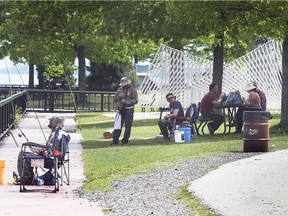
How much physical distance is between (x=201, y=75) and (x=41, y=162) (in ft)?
91.9

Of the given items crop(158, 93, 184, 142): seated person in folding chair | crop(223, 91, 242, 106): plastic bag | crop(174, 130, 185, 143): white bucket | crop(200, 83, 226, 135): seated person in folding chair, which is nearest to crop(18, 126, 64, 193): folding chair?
crop(174, 130, 185, 143): white bucket

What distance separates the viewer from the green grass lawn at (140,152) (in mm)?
17062

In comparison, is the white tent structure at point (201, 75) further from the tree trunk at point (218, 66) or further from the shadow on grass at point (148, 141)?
the shadow on grass at point (148, 141)

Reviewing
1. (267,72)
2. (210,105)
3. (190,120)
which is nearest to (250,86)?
(190,120)

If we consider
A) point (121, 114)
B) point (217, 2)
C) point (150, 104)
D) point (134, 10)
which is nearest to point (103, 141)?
point (121, 114)

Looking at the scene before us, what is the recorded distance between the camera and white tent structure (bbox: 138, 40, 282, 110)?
3972cm

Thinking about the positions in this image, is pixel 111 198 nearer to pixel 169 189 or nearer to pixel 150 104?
pixel 169 189

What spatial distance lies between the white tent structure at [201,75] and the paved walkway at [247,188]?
23192mm

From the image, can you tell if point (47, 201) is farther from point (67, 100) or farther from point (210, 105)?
point (67, 100)

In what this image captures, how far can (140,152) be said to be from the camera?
21.8 m

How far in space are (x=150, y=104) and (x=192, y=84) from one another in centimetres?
342

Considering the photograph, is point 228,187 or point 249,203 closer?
point 249,203

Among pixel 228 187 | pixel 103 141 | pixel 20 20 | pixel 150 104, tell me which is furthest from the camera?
pixel 150 104

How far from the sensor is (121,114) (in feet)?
83.1
